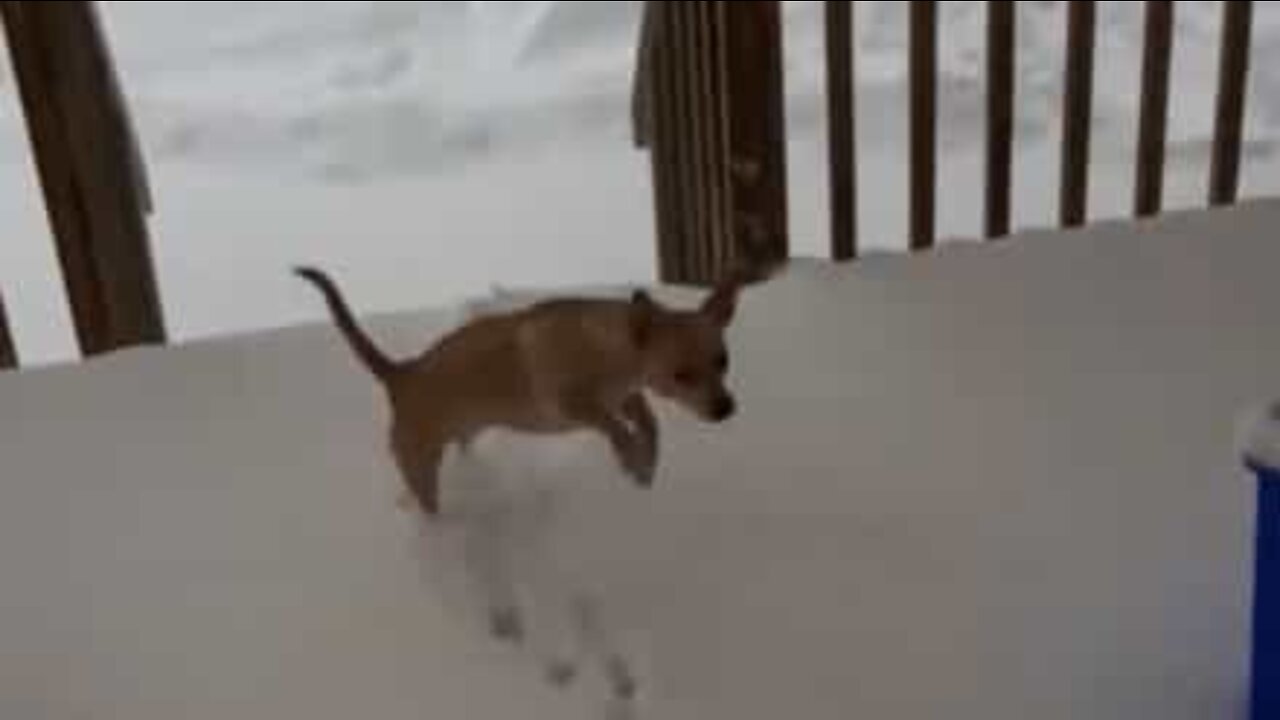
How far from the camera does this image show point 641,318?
899 mm

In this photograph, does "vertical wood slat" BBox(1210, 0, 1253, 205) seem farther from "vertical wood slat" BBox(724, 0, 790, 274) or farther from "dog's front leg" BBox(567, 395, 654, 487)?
"dog's front leg" BBox(567, 395, 654, 487)

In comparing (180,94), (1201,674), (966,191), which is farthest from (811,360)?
(180,94)

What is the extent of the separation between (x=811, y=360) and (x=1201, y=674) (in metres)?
0.44

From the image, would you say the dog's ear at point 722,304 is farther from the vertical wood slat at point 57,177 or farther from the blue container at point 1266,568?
the vertical wood slat at point 57,177

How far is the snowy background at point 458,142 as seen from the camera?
265cm

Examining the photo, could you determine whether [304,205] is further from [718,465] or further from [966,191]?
[718,465]

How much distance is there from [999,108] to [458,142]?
1248 millimetres

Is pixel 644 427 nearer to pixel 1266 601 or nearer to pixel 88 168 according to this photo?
pixel 1266 601

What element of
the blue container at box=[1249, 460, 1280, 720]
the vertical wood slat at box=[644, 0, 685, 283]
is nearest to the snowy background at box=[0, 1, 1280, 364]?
the vertical wood slat at box=[644, 0, 685, 283]

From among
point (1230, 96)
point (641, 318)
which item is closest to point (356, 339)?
point (641, 318)

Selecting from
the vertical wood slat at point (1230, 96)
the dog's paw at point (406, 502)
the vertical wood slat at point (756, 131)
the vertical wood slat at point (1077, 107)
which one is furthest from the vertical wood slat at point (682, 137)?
the dog's paw at point (406, 502)

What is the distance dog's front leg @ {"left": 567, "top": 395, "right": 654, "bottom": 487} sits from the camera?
95cm

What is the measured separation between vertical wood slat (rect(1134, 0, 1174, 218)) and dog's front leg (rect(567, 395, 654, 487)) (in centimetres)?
104

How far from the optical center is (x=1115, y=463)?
3.75 feet
